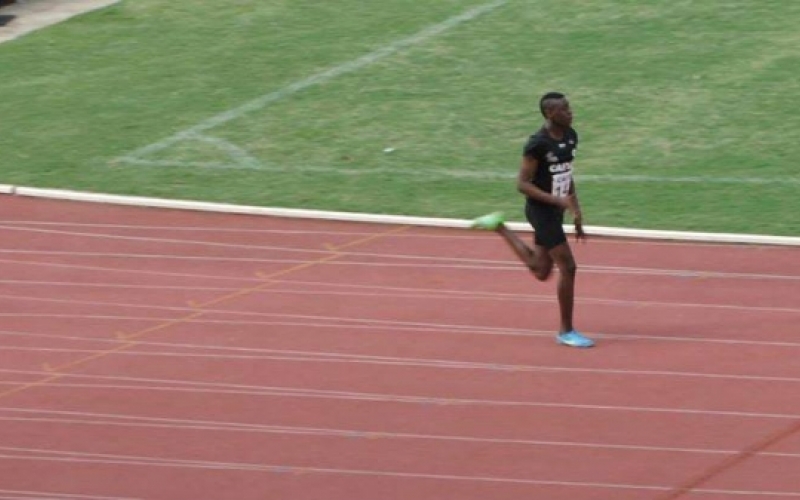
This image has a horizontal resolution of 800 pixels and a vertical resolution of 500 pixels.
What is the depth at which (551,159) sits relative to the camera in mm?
13422

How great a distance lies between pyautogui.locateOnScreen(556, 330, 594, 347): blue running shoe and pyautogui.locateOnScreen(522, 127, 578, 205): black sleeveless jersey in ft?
3.01

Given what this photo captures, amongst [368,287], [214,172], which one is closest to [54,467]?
[368,287]

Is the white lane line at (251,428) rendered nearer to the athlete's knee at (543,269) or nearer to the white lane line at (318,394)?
the white lane line at (318,394)

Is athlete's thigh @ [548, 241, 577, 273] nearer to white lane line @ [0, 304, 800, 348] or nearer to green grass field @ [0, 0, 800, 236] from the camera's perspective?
white lane line @ [0, 304, 800, 348]

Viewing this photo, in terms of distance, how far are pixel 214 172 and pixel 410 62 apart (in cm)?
369

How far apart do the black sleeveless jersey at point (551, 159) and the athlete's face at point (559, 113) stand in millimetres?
112

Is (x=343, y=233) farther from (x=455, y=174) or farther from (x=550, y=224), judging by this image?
(x=550, y=224)

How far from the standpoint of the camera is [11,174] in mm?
18859

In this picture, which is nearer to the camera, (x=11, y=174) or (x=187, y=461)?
(x=187, y=461)

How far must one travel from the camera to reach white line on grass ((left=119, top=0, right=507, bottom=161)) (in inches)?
776

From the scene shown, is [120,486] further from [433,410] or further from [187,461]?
[433,410]

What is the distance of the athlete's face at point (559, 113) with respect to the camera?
43.8 ft

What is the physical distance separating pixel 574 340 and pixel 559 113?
1.53 meters

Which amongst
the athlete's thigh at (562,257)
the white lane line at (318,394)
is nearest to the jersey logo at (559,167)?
the athlete's thigh at (562,257)
